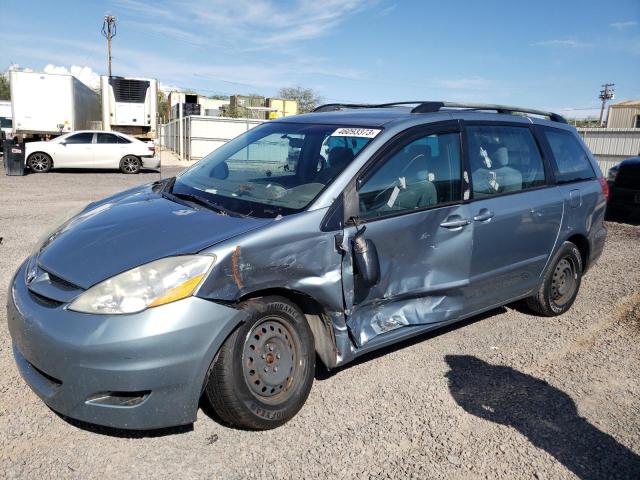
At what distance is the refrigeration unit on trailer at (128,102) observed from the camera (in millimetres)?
22844

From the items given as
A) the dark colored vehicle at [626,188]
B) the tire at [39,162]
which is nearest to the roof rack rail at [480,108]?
the dark colored vehicle at [626,188]

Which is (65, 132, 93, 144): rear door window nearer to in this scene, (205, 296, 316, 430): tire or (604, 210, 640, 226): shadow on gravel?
(604, 210, 640, 226): shadow on gravel

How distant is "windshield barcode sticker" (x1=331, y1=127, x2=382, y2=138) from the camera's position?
3.53m

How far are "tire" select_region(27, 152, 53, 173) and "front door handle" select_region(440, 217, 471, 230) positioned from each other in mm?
17159

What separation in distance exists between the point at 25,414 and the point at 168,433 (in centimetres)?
82

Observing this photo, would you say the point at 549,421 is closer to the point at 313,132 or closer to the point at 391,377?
the point at 391,377

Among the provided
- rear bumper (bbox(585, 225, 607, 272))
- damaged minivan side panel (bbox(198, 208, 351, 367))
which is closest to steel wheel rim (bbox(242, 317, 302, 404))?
damaged minivan side panel (bbox(198, 208, 351, 367))

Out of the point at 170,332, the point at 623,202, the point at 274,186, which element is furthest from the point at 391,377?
the point at 623,202

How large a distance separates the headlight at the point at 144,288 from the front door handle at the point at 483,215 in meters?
2.09

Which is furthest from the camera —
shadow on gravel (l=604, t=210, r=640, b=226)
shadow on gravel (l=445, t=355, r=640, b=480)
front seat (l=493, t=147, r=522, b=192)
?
shadow on gravel (l=604, t=210, r=640, b=226)

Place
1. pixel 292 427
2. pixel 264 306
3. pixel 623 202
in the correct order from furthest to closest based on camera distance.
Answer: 1. pixel 623 202
2. pixel 292 427
3. pixel 264 306

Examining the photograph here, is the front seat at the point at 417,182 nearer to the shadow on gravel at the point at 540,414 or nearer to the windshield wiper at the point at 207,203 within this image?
the windshield wiper at the point at 207,203

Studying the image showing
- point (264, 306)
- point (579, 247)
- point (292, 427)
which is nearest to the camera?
point (264, 306)

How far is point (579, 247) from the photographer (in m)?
5.15
